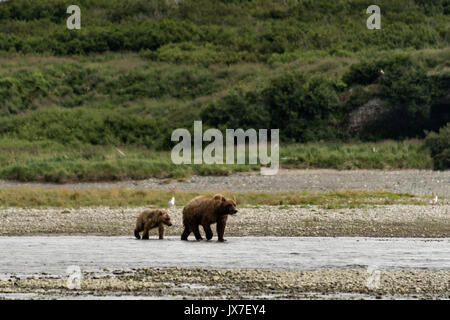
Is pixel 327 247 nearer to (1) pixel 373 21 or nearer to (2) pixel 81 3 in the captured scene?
(1) pixel 373 21

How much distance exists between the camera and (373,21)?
69812 mm

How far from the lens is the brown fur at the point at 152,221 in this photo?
80.8 ft

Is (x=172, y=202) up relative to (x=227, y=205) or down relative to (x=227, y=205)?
down

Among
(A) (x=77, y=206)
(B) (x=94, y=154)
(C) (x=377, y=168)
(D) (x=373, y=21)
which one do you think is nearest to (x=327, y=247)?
(A) (x=77, y=206)

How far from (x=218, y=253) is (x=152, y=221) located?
2.73m

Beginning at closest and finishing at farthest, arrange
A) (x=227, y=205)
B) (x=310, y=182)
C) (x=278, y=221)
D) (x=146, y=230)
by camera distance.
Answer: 1. (x=227, y=205)
2. (x=146, y=230)
3. (x=278, y=221)
4. (x=310, y=182)

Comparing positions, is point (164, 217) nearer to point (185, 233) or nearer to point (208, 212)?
point (185, 233)

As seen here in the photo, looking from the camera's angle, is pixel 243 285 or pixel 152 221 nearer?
pixel 243 285

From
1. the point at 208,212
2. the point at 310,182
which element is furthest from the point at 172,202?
the point at 310,182

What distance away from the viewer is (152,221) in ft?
81.6

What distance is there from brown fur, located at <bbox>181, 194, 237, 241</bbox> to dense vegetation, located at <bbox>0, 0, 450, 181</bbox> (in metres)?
16.7

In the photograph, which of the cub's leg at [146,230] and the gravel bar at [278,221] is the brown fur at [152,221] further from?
the gravel bar at [278,221]

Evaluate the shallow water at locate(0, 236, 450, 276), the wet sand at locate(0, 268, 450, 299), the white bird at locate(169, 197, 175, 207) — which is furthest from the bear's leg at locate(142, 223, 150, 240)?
the white bird at locate(169, 197, 175, 207)

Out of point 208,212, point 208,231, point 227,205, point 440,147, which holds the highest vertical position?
point 440,147
